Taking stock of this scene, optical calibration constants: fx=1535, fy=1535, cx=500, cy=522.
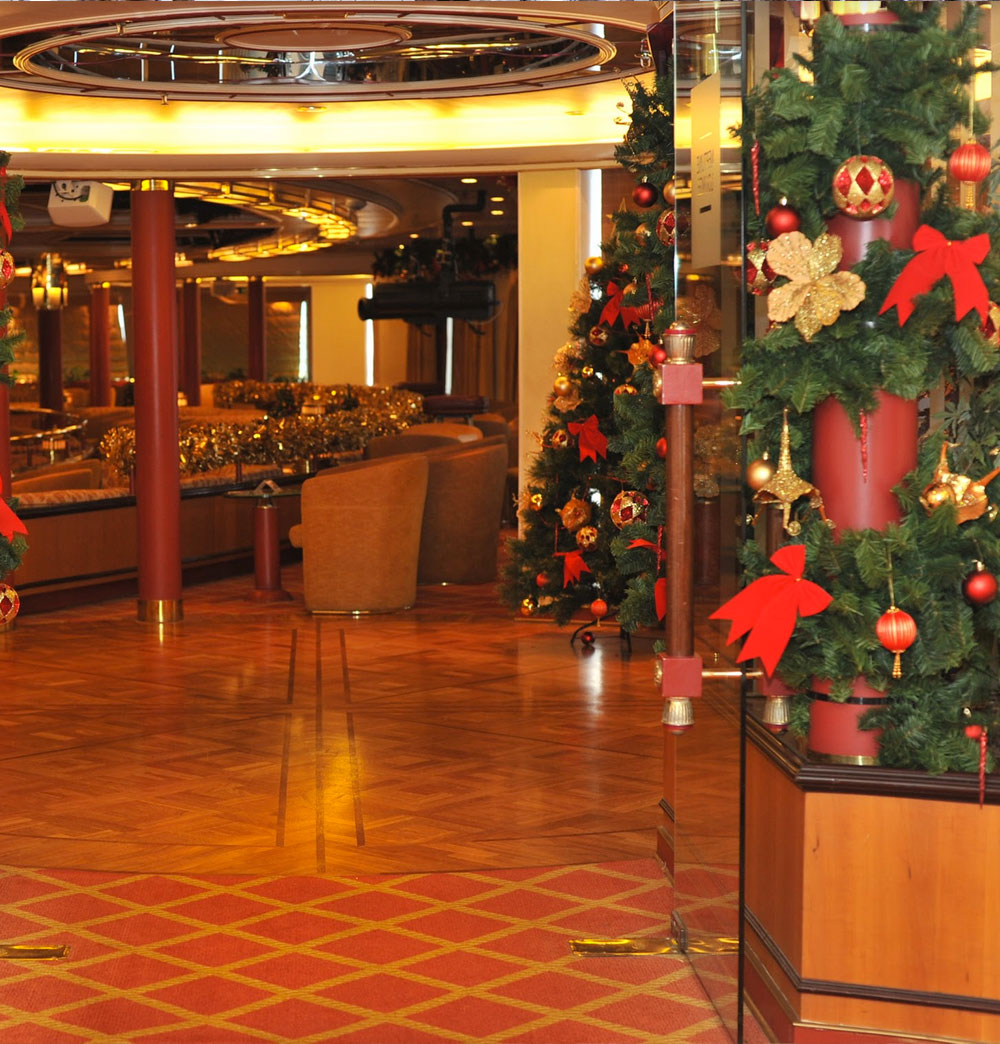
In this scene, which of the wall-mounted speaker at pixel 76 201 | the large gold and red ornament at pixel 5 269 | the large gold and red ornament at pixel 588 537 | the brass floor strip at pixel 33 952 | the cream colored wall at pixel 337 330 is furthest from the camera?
the cream colored wall at pixel 337 330

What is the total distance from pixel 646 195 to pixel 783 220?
5.66ft

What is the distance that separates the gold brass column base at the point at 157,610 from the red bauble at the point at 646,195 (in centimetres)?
523

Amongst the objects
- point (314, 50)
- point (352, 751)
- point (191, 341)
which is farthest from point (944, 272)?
point (191, 341)

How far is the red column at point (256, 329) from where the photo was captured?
81.7 feet

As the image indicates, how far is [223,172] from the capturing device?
28.5 feet

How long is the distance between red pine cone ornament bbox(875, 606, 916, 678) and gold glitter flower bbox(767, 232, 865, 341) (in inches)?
20.7

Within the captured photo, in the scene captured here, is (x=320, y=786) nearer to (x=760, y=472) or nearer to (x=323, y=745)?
(x=323, y=745)

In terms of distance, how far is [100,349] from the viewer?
2416 centimetres

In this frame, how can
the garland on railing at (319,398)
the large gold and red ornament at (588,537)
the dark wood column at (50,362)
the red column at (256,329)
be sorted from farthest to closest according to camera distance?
the red column at (256,329) < the dark wood column at (50,362) < the garland on railing at (319,398) < the large gold and red ornament at (588,537)

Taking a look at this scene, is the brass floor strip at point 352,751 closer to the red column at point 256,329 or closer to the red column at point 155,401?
the red column at point 155,401

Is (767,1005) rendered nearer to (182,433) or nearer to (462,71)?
(462,71)

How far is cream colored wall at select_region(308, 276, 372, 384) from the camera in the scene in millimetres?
27938

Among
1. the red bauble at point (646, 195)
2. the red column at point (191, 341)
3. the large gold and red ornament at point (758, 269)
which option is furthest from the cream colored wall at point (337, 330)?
the large gold and red ornament at point (758, 269)

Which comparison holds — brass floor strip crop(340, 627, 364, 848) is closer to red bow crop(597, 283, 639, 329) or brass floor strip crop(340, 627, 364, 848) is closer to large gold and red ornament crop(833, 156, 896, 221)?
red bow crop(597, 283, 639, 329)
